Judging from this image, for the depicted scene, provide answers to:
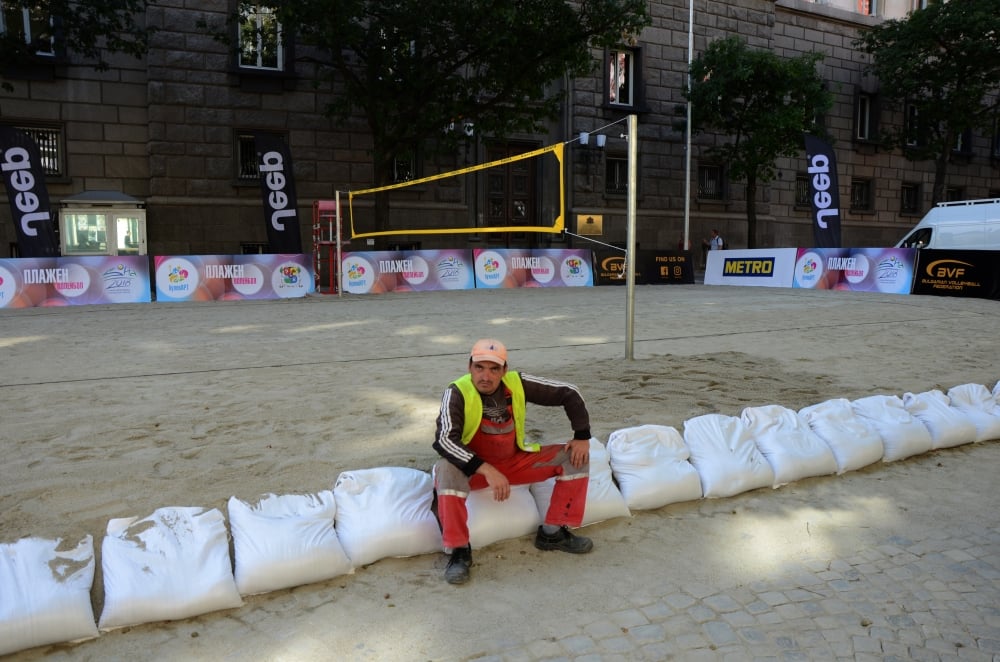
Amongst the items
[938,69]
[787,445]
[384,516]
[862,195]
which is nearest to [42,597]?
[384,516]

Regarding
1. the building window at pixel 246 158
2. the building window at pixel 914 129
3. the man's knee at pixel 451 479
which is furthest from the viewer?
the building window at pixel 914 129

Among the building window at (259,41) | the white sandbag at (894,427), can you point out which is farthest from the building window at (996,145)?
the white sandbag at (894,427)

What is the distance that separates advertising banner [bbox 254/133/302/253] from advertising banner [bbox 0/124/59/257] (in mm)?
5216

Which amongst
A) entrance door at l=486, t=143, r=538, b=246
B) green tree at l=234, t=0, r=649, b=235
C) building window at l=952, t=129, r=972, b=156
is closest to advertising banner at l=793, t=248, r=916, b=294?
green tree at l=234, t=0, r=649, b=235

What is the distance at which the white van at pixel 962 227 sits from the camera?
63.5 ft

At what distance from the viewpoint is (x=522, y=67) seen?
20656 mm

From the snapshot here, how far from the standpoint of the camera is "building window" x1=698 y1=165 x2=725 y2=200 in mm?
29766

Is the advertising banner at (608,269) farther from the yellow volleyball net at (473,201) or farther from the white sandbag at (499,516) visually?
the white sandbag at (499,516)

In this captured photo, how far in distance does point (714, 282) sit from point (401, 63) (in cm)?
1138

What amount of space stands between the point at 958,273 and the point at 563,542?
55.3ft

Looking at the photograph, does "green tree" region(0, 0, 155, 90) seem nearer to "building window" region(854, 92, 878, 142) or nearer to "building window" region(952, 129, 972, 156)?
"building window" region(854, 92, 878, 142)

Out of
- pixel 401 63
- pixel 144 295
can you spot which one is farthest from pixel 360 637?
pixel 401 63

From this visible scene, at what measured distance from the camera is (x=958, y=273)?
17.2m

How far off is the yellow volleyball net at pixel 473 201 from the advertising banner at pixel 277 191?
2375 mm
